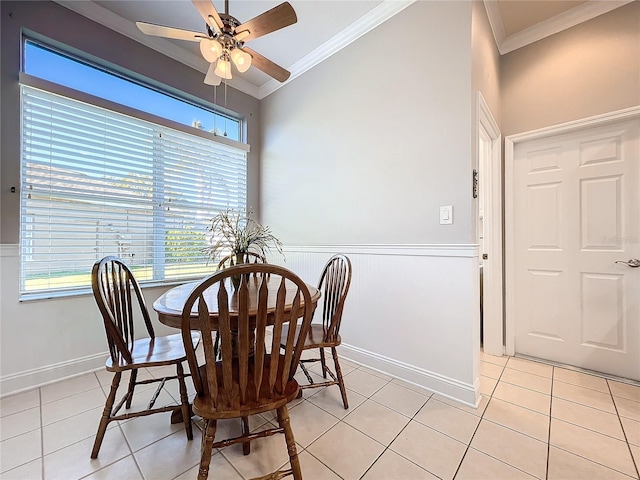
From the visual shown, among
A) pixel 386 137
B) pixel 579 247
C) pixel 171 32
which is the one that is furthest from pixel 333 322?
pixel 579 247

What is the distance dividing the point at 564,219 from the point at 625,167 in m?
0.50

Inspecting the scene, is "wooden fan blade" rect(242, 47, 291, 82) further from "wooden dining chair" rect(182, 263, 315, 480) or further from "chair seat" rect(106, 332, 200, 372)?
"chair seat" rect(106, 332, 200, 372)

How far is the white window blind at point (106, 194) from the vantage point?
197 cm

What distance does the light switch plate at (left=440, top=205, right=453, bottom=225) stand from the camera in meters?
1.81

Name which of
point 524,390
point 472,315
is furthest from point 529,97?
point 524,390

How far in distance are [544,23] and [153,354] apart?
149 inches

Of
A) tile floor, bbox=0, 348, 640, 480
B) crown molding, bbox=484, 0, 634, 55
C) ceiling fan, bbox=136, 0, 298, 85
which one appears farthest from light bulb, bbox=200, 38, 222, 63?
tile floor, bbox=0, 348, 640, 480

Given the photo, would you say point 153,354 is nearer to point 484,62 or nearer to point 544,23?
point 484,62

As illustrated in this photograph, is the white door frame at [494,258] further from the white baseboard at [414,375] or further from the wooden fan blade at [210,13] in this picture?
the wooden fan blade at [210,13]

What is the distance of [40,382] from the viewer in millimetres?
1925

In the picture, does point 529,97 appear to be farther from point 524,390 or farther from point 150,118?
point 150,118

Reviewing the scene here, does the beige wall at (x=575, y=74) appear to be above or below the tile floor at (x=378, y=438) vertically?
above

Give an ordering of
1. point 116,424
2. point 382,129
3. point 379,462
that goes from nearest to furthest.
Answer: point 379,462 → point 116,424 → point 382,129

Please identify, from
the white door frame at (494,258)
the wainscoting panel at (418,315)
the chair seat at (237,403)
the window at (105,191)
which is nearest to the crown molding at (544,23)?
the white door frame at (494,258)
